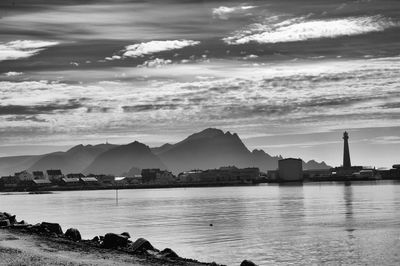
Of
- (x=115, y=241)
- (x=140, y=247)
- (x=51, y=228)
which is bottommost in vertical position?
(x=140, y=247)

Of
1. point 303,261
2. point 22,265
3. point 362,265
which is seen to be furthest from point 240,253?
point 22,265

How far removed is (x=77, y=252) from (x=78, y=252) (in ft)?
0.31

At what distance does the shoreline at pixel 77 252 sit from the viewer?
28.8m

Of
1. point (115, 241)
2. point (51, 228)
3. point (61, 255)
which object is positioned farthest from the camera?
point (51, 228)

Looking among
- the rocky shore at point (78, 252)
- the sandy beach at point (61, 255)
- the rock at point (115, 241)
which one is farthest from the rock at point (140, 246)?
the rock at point (115, 241)

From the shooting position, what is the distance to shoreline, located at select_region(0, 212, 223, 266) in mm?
28792

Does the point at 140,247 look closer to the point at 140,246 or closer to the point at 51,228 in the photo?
the point at 140,246

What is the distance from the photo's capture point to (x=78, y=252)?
32562 millimetres

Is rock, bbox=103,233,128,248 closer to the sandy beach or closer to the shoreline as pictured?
the shoreline

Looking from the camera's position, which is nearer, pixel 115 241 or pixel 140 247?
pixel 140 247

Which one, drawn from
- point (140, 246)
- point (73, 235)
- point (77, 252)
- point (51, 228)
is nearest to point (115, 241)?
point (140, 246)

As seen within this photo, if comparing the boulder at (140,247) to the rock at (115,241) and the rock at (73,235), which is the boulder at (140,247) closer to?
the rock at (115,241)

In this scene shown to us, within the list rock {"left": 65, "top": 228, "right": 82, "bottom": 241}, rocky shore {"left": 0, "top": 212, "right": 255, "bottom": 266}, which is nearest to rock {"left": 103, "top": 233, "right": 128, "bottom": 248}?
rocky shore {"left": 0, "top": 212, "right": 255, "bottom": 266}

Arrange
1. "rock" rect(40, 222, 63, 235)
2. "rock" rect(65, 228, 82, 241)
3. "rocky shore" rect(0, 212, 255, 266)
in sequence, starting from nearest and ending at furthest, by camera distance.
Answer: "rocky shore" rect(0, 212, 255, 266) < "rock" rect(65, 228, 82, 241) < "rock" rect(40, 222, 63, 235)
